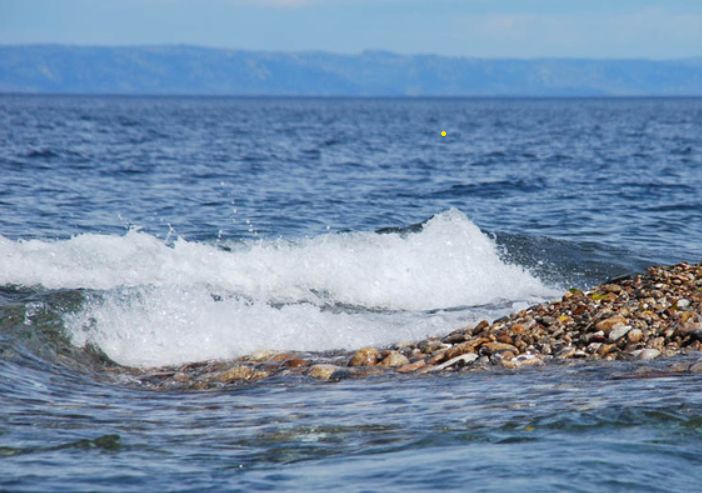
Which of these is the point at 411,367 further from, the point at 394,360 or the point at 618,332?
the point at 618,332

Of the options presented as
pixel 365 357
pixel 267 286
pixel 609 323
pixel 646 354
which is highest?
pixel 609 323

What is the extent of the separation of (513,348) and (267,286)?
5488 mm

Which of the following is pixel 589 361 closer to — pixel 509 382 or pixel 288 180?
pixel 509 382

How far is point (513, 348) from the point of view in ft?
34.0

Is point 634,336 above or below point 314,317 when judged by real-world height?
above

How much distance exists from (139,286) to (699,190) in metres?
20.5

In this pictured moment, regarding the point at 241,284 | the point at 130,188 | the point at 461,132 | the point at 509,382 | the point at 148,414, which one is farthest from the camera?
the point at 461,132

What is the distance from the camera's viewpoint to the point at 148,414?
8.18 meters

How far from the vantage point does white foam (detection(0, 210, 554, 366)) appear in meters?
11.7

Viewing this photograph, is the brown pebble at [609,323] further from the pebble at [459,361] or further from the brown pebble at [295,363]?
the brown pebble at [295,363]

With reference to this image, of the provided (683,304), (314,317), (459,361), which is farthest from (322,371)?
(683,304)

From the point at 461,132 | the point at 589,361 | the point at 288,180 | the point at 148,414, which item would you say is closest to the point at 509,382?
the point at 589,361

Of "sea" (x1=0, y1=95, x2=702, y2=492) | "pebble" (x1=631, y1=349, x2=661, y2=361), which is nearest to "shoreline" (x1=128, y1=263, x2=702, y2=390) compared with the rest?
"pebble" (x1=631, y1=349, x2=661, y2=361)

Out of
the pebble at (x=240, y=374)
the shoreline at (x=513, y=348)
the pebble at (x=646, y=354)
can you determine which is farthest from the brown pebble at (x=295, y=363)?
the pebble at (x=646, y=354)
